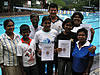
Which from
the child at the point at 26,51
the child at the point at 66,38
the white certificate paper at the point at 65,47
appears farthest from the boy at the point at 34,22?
the white certificate paper at the point at 65,47

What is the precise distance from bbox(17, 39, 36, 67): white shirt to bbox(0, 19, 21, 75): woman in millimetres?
83

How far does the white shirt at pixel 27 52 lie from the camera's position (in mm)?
1962

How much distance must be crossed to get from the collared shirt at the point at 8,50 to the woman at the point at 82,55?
935mm

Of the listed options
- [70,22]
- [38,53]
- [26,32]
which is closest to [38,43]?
[38,53]

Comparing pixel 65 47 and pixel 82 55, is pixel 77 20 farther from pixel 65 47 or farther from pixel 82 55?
pixel 82 55

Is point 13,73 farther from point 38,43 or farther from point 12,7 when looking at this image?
point 12,7

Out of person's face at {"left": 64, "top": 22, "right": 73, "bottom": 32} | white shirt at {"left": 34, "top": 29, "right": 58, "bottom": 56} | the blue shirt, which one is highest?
person's face at {"left": 64, "top": 22, "right": 73, "bottom": 32}

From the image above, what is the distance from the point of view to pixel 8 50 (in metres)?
1.93

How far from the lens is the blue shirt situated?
1.91 metres

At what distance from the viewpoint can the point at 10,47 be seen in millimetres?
1933

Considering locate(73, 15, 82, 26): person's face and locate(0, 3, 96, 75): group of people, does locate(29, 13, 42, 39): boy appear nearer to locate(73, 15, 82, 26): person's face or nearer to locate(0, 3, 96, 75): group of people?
locate(0, 3, 96, 75): group of people

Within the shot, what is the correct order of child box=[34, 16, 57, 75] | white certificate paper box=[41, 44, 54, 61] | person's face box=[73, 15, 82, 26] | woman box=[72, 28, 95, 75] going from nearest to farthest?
woman box=[72, 28, 95, 75], white certificate paper box=[41, 44, 54, 61], child box=[34, 16, 57, 75], person's face box=[73, 15, 82, 26]

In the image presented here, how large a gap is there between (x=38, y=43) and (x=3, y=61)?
641mm

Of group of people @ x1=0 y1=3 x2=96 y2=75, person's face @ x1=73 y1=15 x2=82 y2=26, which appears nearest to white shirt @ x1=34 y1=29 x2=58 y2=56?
group of people @ x1=0 y1=3 x2=96 y2=75
